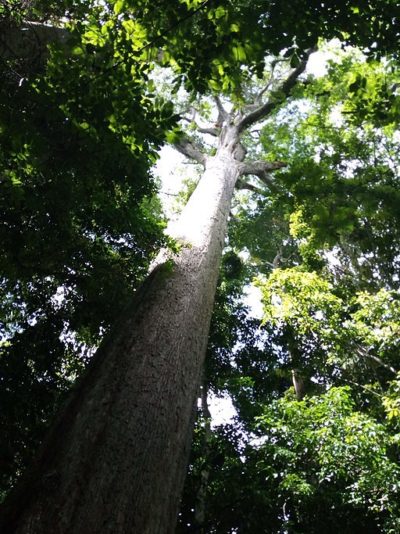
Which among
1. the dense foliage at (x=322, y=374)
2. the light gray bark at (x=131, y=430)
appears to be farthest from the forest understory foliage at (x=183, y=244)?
the light gray bark at (x=131, y=430)

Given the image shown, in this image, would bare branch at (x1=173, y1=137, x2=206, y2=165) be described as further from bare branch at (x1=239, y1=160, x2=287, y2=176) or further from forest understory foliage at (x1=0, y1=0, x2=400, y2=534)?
bare branch at (x1=239, y1=160, x2=287, y2=176)

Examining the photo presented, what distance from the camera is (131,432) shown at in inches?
75.1

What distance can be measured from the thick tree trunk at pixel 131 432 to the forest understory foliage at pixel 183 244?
4.15 feet

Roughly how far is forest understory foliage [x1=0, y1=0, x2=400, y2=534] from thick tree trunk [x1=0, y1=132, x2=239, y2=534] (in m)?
1.26

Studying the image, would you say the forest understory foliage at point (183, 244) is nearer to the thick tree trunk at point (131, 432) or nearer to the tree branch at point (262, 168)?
the tree branch at point (262, 168)

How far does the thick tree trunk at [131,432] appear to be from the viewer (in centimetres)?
154

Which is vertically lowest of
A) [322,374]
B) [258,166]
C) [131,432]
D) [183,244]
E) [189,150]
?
[131,432]

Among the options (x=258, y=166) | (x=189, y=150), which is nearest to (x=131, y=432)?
(x=189, y=150)

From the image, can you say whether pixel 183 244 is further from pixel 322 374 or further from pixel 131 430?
pixel 322 374

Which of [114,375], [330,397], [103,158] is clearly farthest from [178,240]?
[330,397]

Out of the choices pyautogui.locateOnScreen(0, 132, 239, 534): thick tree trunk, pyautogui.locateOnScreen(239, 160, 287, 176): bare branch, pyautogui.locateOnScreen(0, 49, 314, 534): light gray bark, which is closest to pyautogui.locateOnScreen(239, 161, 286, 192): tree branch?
pyautogui.locateOnScreen(239, 160, 287, 176): bare branch

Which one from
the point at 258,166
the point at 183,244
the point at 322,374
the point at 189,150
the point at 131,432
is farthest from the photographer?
the point at 322,374

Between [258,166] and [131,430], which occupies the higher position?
[258,166]

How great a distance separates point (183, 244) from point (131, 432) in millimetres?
2256
